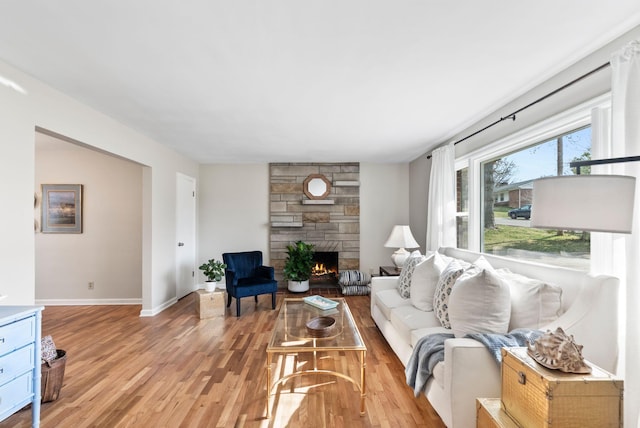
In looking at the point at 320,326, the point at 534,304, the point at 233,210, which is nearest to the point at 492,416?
the point at 534,304

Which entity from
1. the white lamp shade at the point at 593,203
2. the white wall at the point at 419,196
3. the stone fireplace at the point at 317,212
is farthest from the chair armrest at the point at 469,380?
the stone fireplace at the point at 317,212

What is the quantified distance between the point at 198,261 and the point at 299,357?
11.5 feet

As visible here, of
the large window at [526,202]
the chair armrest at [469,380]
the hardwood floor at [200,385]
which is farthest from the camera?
the large window at [526,202]

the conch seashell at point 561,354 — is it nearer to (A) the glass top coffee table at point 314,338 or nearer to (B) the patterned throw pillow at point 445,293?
(A) the glass top coffee table at point 314,338

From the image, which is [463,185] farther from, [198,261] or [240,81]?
[198,261]

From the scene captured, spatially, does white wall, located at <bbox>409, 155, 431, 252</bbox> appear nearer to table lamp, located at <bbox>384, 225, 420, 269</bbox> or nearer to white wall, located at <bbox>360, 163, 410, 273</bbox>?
white wall, located at <bbox>360, 163, 410, 273</bbox>

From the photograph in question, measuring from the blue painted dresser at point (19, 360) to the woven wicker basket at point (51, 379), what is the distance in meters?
0.31

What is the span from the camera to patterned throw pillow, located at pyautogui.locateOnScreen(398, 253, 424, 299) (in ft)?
10.5

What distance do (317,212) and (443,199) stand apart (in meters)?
2.43

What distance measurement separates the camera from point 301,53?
1.96 metres

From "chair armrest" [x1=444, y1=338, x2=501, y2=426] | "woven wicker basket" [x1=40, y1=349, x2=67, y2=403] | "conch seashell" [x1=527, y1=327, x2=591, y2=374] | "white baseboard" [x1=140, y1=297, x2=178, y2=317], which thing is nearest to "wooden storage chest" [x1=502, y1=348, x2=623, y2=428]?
"conch seashell" [x1=527, y1=327, x2=591, y2=374]

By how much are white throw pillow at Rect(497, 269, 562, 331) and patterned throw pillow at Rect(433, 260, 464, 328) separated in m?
0.42

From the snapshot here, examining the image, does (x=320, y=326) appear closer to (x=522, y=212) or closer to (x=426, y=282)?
(x=426, y=282)

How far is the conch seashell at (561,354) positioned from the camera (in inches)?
44.1
